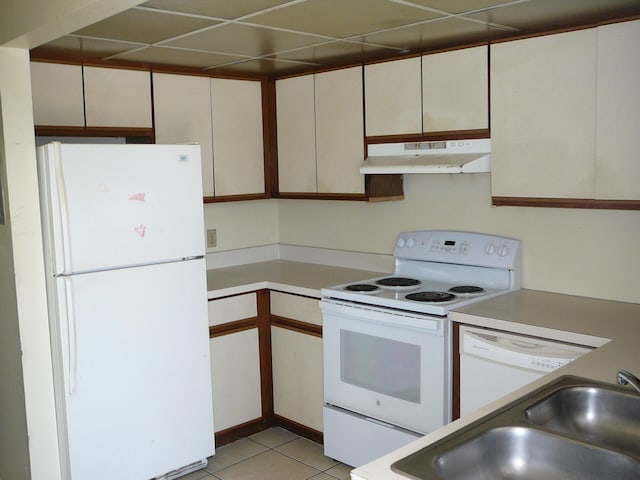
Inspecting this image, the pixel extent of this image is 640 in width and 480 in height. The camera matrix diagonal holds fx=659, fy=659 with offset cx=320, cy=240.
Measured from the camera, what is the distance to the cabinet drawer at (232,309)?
11.5 ft

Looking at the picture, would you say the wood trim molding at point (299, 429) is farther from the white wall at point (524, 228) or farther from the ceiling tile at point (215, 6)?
the ceiling tile at point (215, 6)

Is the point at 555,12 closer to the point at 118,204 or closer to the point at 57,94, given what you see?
the point at 118,204

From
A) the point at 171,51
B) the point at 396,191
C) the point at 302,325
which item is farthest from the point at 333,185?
the point at 171,51

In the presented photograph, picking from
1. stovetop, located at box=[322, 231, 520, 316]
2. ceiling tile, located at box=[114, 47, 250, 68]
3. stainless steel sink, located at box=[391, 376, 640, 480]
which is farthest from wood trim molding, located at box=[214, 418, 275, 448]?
stainless steel sink, located at box=[391, 376, 640, 480]

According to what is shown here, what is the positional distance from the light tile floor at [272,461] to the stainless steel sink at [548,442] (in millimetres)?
1800

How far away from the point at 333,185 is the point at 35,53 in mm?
1643

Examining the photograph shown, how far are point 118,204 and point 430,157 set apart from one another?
1450 millimetres

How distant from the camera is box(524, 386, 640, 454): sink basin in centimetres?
161

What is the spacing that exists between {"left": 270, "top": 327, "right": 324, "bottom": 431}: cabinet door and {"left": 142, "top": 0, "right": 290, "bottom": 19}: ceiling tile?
172 centimetres

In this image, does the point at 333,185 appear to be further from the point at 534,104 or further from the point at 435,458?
the point at 435,458

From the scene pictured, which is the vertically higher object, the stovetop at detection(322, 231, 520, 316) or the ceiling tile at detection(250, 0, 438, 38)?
the ceiling tile at detection(250, 0, 438, 38)

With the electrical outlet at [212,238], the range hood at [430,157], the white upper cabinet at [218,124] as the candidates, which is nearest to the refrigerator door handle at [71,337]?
the white upper cabinet at [218,124]

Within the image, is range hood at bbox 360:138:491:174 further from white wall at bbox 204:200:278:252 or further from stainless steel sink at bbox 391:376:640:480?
stainless steel sink at bbox 391:376:640:480

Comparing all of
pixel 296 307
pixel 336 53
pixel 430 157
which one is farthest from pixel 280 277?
pixel 336 53
